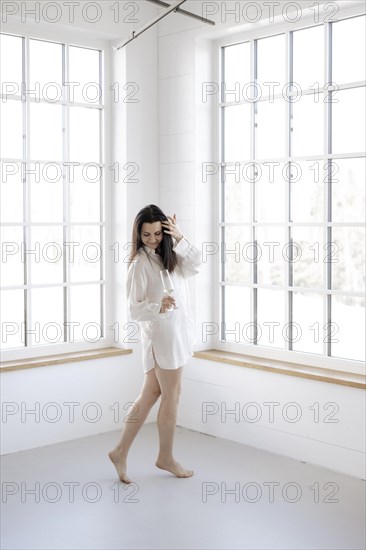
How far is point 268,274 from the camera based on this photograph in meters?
4.90

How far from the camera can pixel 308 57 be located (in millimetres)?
4574

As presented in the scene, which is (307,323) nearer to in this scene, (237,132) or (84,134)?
(237,132)

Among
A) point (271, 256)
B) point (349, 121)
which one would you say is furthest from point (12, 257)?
point (349, 121)

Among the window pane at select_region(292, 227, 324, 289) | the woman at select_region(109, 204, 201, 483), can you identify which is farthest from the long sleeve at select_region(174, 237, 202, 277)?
the window pane at select_region(292, 227, 324, 289)

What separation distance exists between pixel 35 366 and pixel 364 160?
2410 mm

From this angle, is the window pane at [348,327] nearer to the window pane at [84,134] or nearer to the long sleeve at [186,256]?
the long sleeve at [186,256]

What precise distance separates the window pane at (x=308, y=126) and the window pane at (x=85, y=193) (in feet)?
4.76

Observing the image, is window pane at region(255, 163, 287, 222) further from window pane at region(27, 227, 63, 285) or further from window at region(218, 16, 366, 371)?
window pane at region(27, 227, 63, 285)

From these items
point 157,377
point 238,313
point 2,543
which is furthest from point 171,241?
point 2,543

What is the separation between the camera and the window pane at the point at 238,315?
16.6 ft

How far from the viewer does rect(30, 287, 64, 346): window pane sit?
16.4 feet

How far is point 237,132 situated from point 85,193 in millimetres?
1147

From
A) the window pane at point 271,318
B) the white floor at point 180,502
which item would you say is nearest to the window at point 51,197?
the white floor at point 180,502

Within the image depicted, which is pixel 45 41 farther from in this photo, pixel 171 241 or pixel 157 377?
pixel 157 377
